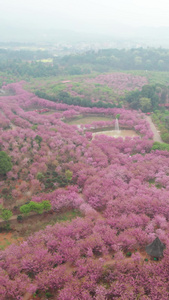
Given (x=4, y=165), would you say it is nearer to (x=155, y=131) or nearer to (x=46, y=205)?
(x=46, y=205)

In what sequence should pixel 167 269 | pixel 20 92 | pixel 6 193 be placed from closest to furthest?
pixel 167 269 < pixel 6 193 < pixel 20 92

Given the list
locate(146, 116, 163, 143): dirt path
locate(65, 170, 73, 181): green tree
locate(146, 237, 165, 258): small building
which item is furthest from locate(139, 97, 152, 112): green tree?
locate(146, 237, 165, 258): small building

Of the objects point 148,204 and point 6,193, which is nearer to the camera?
point 148,204

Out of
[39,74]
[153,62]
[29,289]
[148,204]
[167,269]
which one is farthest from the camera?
[153,62]

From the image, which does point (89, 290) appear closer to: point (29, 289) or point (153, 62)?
point (29, 289)

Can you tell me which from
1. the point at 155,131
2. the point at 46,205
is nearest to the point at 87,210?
the point at 46,205

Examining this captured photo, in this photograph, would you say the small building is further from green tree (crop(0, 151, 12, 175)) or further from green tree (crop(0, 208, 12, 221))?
green tree (crop(0, 151, 12, 175))

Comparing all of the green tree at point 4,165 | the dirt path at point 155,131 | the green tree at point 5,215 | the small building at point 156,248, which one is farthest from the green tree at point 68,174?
the dirt path at point 155,131

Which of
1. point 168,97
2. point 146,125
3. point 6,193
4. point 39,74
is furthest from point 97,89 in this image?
point 6,193

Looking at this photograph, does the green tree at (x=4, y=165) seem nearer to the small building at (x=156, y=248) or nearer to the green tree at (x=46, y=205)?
the green tree at (x=46, y=205)
